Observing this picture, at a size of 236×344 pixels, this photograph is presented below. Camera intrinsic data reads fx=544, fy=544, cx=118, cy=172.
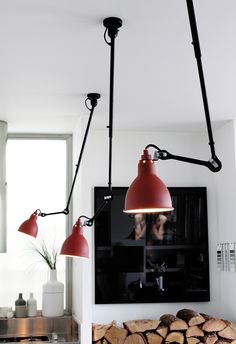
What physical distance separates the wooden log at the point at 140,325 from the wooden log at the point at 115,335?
58mm

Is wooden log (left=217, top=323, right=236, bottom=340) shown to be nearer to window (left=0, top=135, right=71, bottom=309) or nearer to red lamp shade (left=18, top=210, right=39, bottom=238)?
window (left=0, top=135, right=71, bottom=309)

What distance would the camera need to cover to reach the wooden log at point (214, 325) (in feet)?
15.3

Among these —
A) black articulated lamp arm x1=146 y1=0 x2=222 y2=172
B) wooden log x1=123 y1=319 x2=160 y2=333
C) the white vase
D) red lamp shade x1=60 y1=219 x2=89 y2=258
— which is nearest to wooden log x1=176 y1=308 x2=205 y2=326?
wooden log x1=123 y1=319 x2=160 y2=333

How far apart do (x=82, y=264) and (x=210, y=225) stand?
1448mm

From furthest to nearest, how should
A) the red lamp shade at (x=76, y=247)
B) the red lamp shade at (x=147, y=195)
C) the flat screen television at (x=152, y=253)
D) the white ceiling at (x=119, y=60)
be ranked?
1. the flat screen television at (x=152, y=253)
2. the red lamp shade at (x=76, y=247)
3. the white ceiling at (x=119, y=60)
4. the red lamp shade at (x=147, y=195)

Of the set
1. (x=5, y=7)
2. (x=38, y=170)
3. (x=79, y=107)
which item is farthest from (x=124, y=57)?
(x=38, y=170)

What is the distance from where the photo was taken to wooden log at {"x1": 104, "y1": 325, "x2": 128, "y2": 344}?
15.4 feet

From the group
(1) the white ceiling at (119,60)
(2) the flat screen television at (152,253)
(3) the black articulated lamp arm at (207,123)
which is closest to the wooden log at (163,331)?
(2) the flat screen television at (152,253)

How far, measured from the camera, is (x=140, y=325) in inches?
188

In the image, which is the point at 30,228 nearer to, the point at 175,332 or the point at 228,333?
the point at 175,332

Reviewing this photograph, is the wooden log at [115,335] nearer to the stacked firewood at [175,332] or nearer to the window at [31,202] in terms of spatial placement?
the stacked firewood at [175,332]

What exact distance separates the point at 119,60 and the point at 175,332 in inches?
98.7

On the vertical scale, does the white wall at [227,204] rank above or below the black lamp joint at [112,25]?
below

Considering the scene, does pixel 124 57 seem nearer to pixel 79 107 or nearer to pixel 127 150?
pixel 79 107
